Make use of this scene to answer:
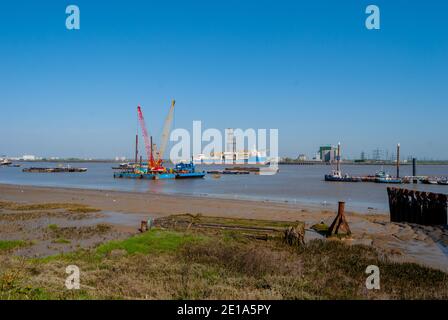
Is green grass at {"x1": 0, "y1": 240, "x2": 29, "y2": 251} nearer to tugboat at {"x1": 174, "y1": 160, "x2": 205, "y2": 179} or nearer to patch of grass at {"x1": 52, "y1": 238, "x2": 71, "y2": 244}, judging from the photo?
patch of grass at {"x1": 52, "y1": 238, "x2": 71, "y2": 244}

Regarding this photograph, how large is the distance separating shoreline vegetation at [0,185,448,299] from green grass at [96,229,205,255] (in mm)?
34

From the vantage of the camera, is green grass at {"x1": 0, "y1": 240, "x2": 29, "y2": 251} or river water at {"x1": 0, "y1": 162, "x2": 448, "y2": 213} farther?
river water at {"x1": 0, "y1": 162, "x2": 448, "y2": 213}

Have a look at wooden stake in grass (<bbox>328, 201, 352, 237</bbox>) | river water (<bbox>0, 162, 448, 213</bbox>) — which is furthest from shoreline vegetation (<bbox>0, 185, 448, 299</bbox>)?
river water (<bbox>0, 162, 448, 213</bbox>)

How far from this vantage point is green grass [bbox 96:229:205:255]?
42.0ft

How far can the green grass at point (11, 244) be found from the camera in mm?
13797

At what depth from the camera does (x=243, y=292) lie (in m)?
8.09

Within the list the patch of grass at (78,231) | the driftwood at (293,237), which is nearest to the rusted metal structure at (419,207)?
the driftwood at (293,237)

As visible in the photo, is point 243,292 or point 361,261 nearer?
point 243,292

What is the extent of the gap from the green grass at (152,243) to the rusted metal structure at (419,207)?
14295 mm

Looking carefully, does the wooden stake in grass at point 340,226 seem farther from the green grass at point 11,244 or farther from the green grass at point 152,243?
the green grass at point 11,244
